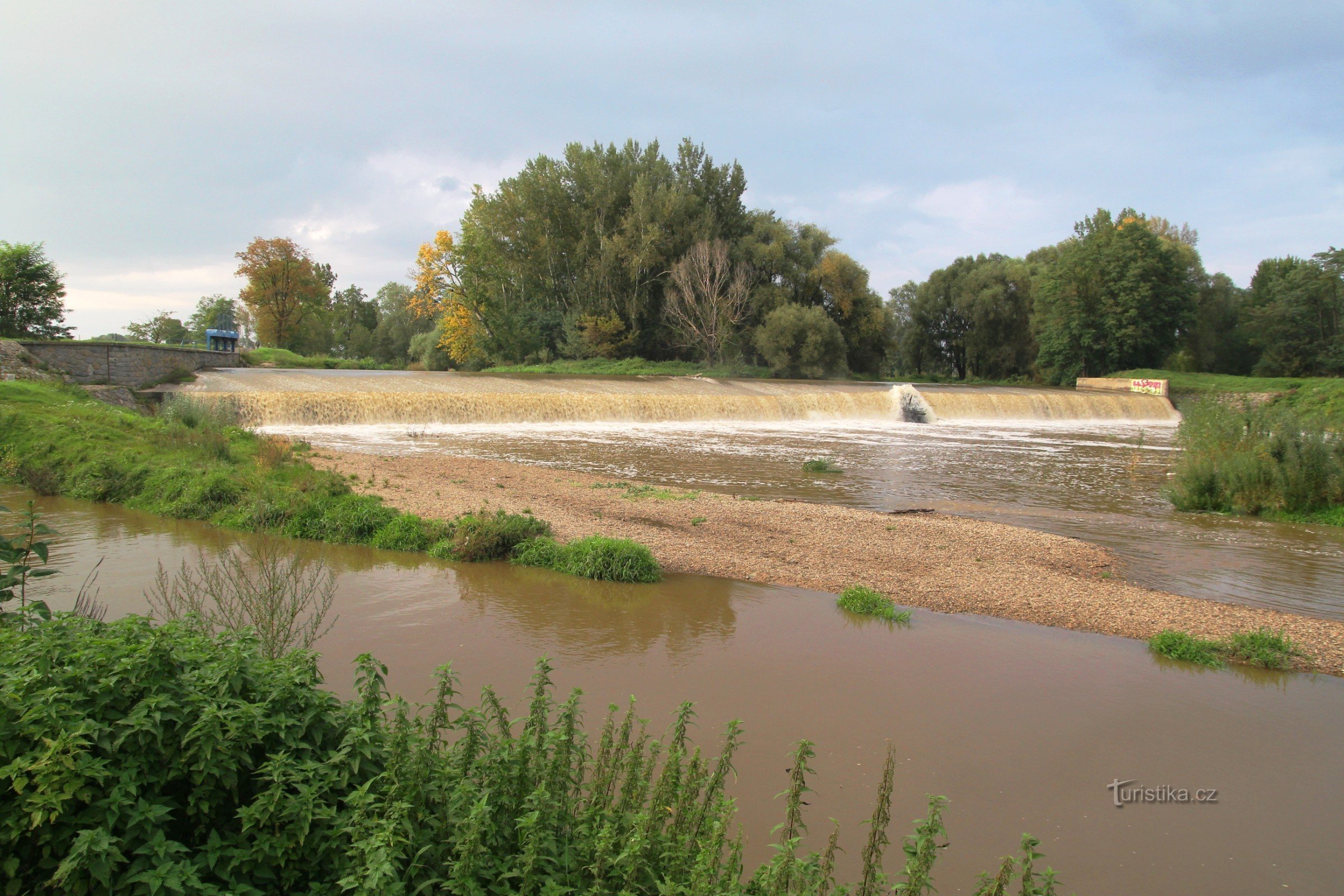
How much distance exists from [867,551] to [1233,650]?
358 cm

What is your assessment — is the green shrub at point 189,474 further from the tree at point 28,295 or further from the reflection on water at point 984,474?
the tree at point 28,295

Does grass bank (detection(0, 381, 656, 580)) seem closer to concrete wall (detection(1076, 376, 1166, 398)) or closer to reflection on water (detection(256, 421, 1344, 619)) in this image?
reflection on water (detection(256, 421, 1344, 619))

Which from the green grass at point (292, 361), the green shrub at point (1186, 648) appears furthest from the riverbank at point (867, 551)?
the green grass at point (292, 361)

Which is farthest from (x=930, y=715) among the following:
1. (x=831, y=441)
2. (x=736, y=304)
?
(x=736, y=304)

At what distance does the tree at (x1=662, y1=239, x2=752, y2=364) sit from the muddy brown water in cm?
3826

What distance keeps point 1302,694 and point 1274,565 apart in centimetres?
460

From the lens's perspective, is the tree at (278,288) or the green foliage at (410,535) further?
the tree at (278,288)

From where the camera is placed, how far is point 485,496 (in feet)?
36.3

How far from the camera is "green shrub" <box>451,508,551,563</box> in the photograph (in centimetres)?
820

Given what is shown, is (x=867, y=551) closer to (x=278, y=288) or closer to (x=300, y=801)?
(x=300, y=801)

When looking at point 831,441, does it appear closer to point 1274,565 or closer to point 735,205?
point 1274,565

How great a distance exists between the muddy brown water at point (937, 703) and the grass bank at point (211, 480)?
35.6 inches

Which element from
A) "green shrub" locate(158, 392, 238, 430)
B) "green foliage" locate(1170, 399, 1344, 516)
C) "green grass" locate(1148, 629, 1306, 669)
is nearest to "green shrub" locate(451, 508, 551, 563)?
"green grass" locate(1148, 629, 1306, 669)

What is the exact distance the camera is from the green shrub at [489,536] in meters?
8.20
